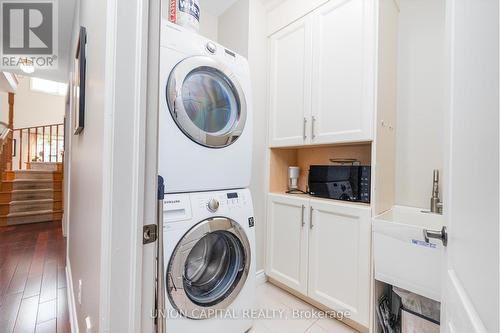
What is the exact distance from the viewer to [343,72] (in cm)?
155

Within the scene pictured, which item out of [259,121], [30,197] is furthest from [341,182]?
[30,197]

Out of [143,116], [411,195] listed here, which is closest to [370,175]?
[411,195]

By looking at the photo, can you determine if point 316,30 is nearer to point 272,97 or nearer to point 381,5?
point 381,5

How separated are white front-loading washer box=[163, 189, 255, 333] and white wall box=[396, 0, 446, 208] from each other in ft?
3.89

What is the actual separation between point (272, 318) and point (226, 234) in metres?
Result: 0.77

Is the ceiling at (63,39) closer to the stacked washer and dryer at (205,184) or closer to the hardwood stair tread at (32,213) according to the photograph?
the stacked washer and dryer at (205,184)

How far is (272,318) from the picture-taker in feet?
5.27

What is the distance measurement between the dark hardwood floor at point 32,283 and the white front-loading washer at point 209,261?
0.97 meters

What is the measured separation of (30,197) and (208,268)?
4608 mm

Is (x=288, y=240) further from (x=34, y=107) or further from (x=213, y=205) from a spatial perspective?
(x=34, y=107)

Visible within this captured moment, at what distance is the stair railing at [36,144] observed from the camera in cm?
589

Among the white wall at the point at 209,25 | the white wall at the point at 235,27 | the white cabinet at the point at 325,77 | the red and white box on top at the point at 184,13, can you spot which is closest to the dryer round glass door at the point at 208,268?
the white cabinet at the point at 325,77

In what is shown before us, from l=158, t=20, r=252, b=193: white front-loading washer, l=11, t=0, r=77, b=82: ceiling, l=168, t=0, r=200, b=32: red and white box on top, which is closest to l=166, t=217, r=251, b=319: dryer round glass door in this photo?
l=158, t=20, r=252, b=193: white front-loading washer

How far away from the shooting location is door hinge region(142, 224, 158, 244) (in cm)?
66
